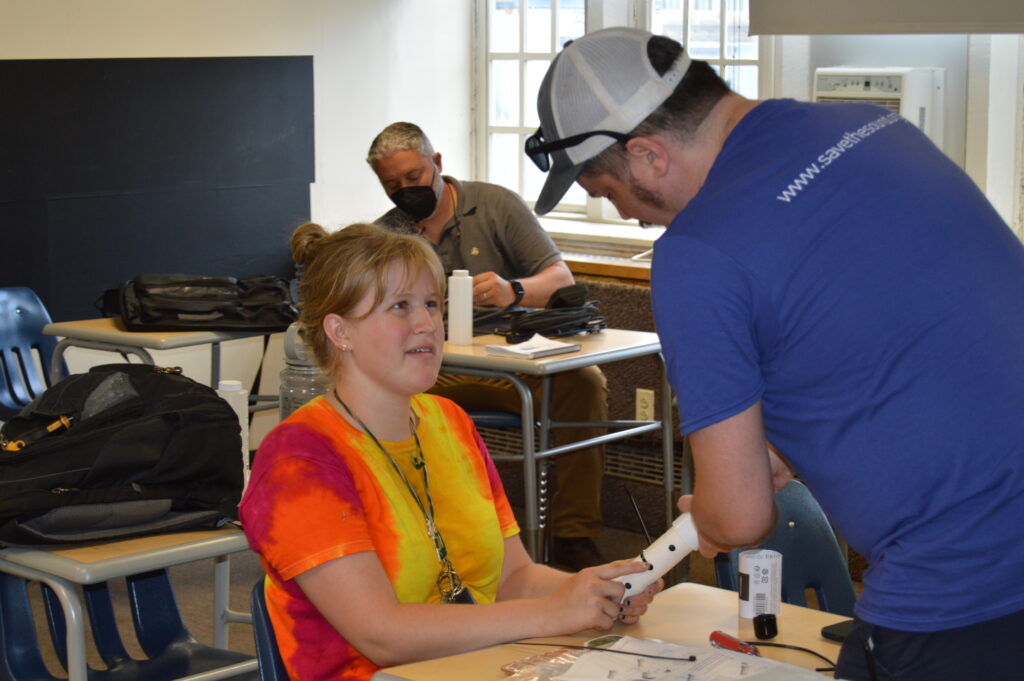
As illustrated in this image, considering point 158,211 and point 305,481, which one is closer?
point 305,481

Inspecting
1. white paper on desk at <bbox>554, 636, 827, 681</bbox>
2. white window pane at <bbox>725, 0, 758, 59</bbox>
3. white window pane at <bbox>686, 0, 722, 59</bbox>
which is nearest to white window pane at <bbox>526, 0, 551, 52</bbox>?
white window pane at <bbox>686, 0, 722, 59</bbox>

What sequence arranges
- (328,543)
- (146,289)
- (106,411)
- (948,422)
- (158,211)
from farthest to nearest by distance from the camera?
1. (158,211)
2. (146,289)
3. (106,411)
4. (328,543)
5. (948,422)

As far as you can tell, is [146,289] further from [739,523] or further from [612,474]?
[739,523]

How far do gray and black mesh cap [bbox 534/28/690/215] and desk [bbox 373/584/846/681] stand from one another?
59 cm

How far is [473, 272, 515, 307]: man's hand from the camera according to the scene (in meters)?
3.89

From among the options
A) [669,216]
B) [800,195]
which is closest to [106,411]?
[669,216]

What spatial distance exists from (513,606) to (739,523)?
0.41 metres

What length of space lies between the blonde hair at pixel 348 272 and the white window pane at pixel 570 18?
333 cm

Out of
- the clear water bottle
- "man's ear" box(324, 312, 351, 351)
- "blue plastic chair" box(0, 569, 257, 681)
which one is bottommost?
"blue plastic chair" box(0, 569, 257, 681)

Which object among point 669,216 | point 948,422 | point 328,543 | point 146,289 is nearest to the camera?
point 948,422

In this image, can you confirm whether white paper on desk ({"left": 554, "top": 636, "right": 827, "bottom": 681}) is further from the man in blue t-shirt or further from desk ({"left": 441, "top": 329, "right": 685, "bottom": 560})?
desk ({"left": 441, "top": 329, "right": 685, "bottom": 560})

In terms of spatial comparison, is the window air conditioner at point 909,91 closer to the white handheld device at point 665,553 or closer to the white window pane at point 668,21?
the white window pane at point 668,21


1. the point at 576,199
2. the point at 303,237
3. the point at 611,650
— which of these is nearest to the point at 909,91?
the point at 303,237

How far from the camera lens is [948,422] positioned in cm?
128
